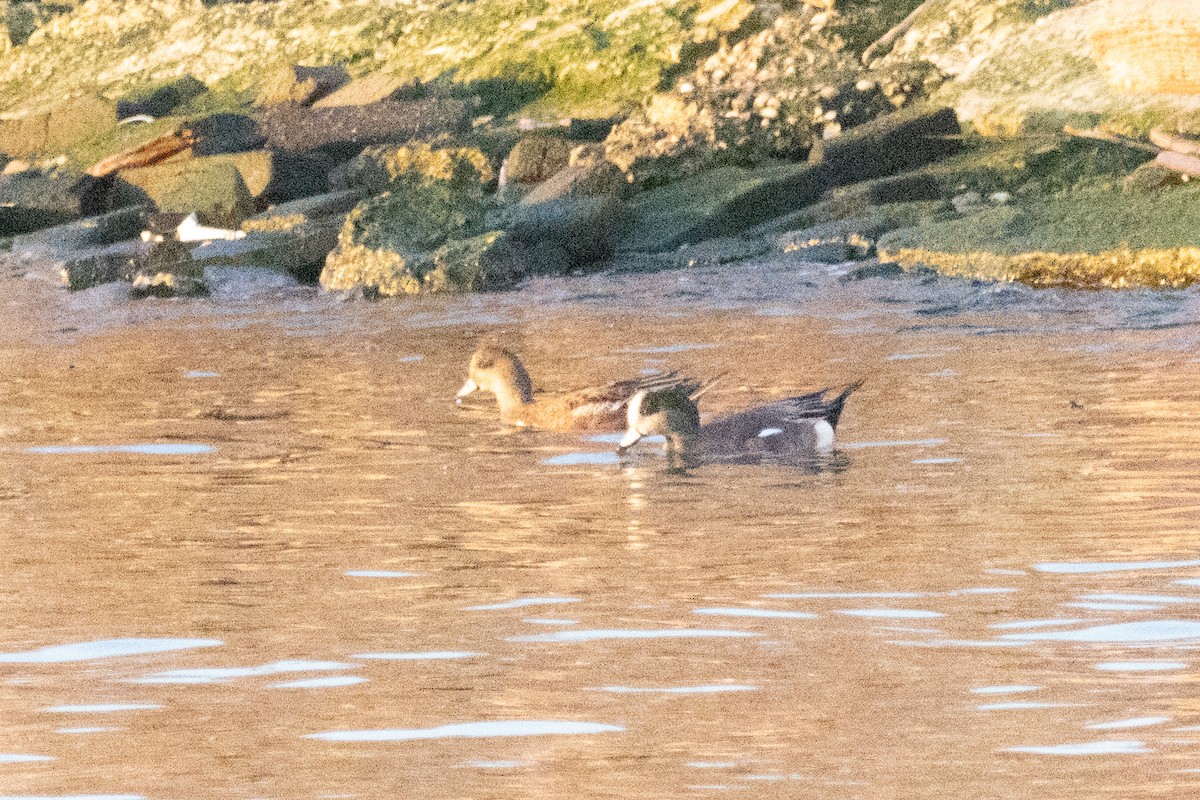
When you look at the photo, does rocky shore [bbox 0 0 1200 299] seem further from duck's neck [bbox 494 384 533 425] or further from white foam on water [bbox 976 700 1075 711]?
white foam on water [bbox 976 700 1075 711]

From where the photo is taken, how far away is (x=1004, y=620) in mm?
6113

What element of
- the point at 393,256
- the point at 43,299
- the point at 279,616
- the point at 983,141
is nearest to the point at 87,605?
the point at 279,616

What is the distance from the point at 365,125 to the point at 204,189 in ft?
9.09

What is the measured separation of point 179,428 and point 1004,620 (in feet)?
18.5

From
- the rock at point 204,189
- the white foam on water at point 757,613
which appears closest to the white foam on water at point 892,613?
the white foam on water at point 757,613

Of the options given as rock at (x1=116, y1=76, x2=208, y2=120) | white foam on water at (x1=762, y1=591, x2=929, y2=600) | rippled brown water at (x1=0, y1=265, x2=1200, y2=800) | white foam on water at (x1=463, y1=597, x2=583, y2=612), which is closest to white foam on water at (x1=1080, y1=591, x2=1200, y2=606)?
rippled brown water at (x1=0, y1=265, x2=1200, y2=800)

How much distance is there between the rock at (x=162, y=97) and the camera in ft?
93.0

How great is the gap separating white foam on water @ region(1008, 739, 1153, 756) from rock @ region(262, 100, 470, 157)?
1951cm

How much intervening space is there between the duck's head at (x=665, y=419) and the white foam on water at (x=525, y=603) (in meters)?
2.86

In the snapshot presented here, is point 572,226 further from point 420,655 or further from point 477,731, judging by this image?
point 477,731

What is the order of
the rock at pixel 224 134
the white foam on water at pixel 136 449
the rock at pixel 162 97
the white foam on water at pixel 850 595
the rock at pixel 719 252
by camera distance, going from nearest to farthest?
1. the white foam on water at pixel 850 595
2. the white foam on water at pixel 136 449
3. the rock at pixel 719 252
4. the rock at pixel 224 134
5. the rock at pixel 162 97

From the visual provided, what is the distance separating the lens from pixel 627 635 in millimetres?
6094

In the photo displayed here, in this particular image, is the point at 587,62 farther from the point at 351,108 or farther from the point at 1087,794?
the point at 1087,794

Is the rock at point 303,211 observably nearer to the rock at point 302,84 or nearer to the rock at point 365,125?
the rock at point 365,125
